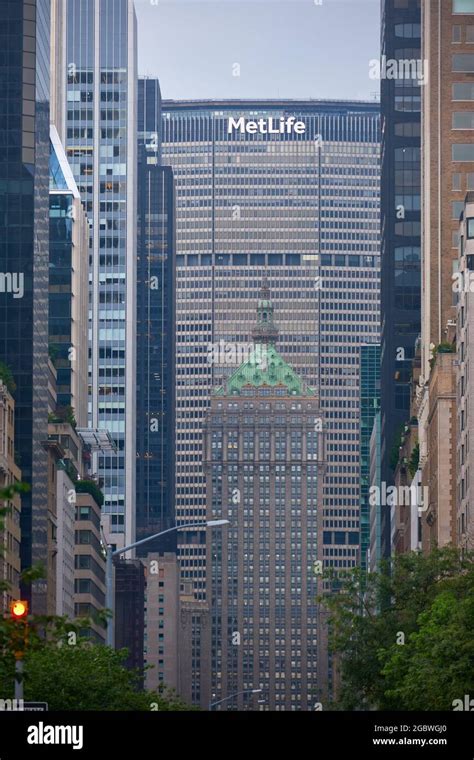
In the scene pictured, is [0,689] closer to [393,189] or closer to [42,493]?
[42,493]

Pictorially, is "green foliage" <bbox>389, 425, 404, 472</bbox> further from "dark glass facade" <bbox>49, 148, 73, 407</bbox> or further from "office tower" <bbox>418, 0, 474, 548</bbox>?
"dark glass facade" <bbox>49, 148, 73, 407</bbox>

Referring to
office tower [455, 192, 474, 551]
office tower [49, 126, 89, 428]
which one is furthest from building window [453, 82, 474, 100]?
office tower [49, 126, 89, 428]

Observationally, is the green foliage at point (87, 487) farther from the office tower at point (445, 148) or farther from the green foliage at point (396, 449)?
the office tower at point (445, 148)

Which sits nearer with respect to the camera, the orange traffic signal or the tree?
the orange traffic signal

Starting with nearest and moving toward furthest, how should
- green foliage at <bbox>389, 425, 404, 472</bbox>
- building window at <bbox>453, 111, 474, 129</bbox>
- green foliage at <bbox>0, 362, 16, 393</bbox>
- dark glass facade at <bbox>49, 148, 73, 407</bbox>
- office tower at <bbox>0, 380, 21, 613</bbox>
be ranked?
office tower at <bbox>0, 380, 21, 613</bbox> < green foliage at <bbox>0, 362, 16, 393</bbox> < building window at <bbox>453, 111, 474, 129</bbox> < green foliage at <bbox>389, 425, 404, 472</bbox> < dark glass facade at <bbox>49, 148, 73, 407</bbox>

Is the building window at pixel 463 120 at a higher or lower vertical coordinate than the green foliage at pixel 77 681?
higher

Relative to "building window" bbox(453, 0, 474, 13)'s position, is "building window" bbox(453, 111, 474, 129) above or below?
below

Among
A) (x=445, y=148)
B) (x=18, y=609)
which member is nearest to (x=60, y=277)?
(x=445, y=148)

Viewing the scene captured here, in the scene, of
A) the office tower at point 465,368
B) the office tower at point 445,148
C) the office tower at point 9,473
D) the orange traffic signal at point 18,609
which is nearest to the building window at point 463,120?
the office tower at point 445,148

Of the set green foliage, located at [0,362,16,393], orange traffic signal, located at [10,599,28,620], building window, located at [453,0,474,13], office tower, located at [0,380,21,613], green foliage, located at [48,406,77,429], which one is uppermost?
building window, located at [453,0,474,13]
